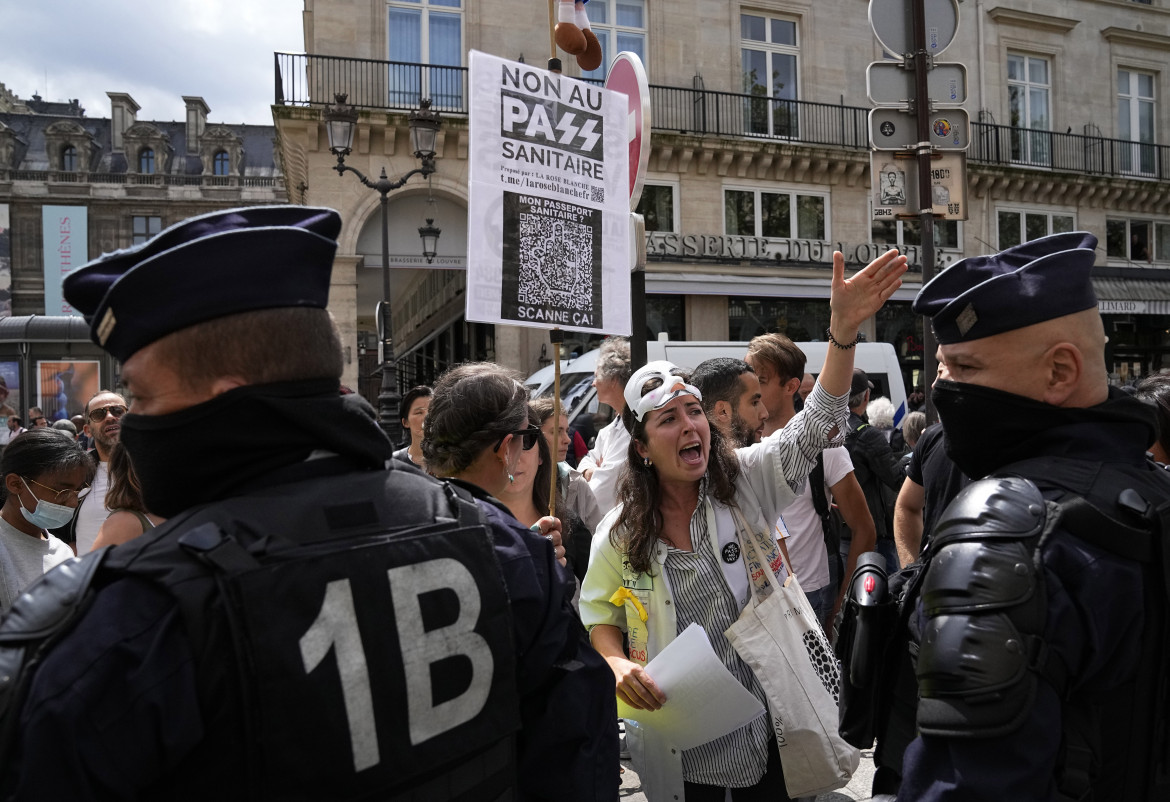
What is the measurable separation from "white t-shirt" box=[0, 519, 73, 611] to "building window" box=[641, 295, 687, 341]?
1694 cm

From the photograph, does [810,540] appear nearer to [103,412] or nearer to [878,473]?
[878,473]

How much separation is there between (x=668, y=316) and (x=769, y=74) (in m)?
6.26

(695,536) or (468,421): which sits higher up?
(468,421)

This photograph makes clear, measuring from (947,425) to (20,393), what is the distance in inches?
577

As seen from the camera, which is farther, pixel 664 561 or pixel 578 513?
pixel 578 513

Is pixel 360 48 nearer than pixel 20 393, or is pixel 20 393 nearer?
pixel 20 393

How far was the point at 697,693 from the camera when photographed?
2.52 m

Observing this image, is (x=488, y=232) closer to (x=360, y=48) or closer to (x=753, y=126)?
(x=360, y=48)

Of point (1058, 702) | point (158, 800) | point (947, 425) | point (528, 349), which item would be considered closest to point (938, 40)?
point (947, 425)

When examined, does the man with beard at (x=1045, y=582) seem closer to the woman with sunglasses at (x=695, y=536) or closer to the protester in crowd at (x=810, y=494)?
the woman with sunglasses at (x=695, y=536)

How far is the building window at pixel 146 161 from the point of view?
65438mm

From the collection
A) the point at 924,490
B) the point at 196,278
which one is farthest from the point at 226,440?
the point at 924,490

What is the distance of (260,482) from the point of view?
4.60 ft

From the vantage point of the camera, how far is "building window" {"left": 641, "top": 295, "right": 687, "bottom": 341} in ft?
66.1
